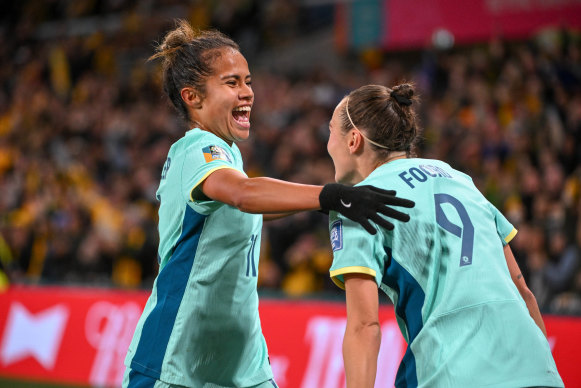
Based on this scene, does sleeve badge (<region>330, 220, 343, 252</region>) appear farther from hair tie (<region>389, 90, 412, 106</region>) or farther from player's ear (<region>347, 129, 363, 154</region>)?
hair tie (<region>389, 90, 412, 106</region>)

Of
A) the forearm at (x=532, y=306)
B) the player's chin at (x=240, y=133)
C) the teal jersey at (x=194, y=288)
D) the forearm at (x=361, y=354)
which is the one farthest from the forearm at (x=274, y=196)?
the forearm at (x=532, y=306)

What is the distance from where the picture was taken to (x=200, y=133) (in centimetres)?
314

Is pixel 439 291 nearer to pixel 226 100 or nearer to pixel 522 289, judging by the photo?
pixel 522 289

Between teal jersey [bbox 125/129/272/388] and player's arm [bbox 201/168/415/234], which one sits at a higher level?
player's arm [bbox 201/168/415/234]

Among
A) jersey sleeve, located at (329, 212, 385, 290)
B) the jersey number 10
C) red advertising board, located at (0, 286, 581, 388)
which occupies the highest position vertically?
the jersey number 10

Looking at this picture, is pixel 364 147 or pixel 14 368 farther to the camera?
pixel 14 368

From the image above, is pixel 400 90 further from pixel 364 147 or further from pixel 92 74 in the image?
pixel 92 74

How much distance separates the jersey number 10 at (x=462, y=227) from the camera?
2574 millimetres

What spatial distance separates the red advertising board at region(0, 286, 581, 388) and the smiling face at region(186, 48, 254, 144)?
3.12 metres

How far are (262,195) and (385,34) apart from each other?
885 cm

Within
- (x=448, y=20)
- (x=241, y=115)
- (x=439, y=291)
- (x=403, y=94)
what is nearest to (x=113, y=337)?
(x=241, y=115)

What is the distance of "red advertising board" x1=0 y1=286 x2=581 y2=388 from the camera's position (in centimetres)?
616

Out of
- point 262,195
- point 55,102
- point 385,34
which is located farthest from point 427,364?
point 55,102

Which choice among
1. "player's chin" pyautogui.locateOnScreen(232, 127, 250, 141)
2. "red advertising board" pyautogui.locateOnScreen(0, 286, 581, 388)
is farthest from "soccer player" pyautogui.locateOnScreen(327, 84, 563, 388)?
"red advertising board" pyautogui.locateOnScreen(0, 286, 581, 388)
